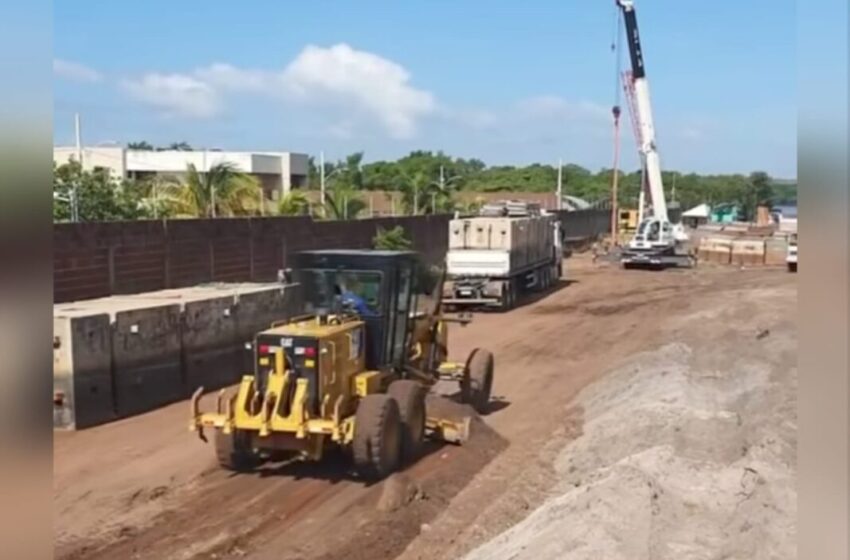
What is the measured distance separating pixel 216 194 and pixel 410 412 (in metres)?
17.0

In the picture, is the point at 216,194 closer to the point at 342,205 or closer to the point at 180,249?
Result: the point at 180,249

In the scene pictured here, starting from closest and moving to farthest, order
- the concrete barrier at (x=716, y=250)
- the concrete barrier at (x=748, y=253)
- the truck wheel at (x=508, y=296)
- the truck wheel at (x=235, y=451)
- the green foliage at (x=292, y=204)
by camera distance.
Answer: the truck wheel at (x=235, y=451), the truck wheel at (x=508, y=296), the green foliage at (x=292, y=204), the concrete barrier at (x=748, y=253), the concrete barrier at (x=716, y=250)

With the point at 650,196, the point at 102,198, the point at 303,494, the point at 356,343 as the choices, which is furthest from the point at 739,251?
the point at 303,494

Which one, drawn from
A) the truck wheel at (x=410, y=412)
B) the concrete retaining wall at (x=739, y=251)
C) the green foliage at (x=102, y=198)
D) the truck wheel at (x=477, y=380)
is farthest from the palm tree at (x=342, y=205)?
the truck wheel at (x=410, y=412)

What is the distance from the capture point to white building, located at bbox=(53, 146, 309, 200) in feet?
121

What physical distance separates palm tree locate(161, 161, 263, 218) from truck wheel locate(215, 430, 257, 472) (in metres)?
15.8

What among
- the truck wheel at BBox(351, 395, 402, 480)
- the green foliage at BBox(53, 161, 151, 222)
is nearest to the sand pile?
the truck wheel at BBox(351, 395, 402, 480)

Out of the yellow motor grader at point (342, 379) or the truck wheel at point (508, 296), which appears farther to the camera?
the truck wheel at point (508, 296)

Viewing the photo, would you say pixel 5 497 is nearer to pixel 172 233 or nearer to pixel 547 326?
pixel 172 233

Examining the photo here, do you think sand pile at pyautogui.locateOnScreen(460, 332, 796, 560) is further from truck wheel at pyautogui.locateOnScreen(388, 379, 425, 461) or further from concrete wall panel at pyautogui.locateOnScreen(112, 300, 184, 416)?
concrete wall panel at pyautogui.locateOnScreen(112, 300, 184, 416)

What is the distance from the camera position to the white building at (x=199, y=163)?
36875mm

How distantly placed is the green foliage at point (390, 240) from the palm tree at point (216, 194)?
12.1 feet

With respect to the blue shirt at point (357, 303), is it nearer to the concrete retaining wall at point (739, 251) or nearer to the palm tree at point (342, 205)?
the palm tree at point (342, 205)

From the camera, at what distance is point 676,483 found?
798 centimetres
